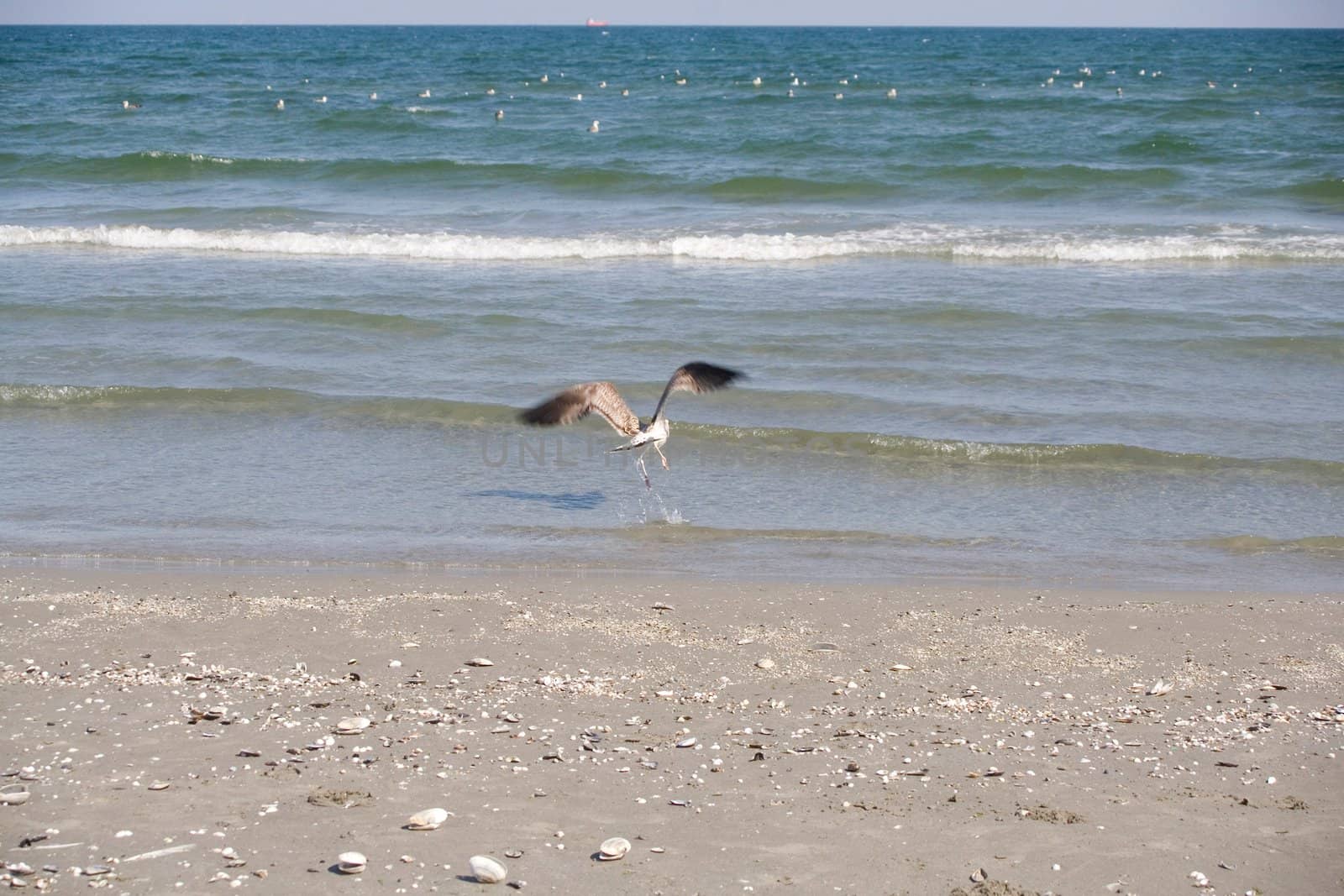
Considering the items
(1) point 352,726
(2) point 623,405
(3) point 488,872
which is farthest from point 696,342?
(3) point 488,872

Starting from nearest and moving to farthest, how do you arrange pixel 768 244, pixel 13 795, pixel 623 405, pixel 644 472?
1. pixel 13 795
2. pixel 623 405
3. pixel 644 472
4. pixel 768 244

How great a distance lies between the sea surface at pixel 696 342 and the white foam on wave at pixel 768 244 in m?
0.08

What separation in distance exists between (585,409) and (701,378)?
0.89m

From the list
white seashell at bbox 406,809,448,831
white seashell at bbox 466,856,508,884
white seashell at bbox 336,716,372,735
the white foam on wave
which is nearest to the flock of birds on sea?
the white foam on wave

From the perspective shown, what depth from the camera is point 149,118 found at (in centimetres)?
3312

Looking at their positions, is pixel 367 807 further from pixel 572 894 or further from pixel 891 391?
pixel 891 391

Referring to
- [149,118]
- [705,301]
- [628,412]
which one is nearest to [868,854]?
[628,412]

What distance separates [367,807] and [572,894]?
3.13ft

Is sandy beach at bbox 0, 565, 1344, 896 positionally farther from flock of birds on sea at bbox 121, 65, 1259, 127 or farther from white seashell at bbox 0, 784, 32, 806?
flock of birds on sea at bbox 121, 65, 1259, 127

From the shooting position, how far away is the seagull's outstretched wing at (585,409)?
9523mm

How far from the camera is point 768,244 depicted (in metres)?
18.8

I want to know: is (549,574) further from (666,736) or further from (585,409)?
(666,736)

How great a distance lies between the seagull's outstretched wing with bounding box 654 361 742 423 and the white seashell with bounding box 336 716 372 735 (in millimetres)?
4463

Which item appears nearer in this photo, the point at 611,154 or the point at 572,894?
the point at 572,894
